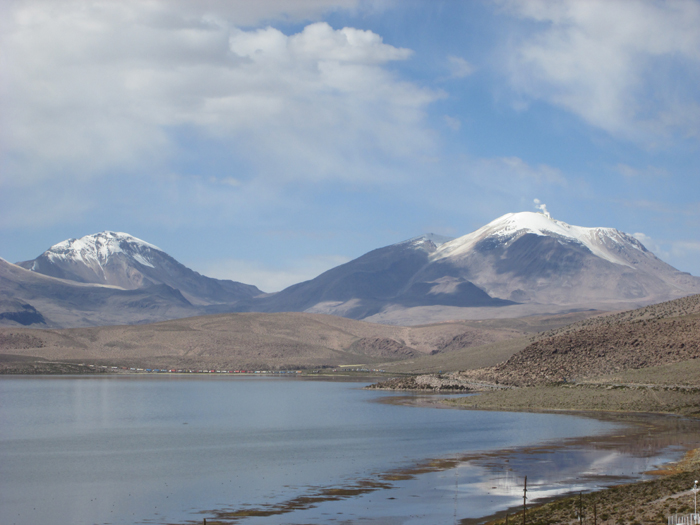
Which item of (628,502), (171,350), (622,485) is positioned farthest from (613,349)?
(171,350)

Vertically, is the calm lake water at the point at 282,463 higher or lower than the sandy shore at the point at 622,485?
lower

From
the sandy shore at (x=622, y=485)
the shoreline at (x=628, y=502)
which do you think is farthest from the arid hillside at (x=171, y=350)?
the shoreline at (x=628, y=502)

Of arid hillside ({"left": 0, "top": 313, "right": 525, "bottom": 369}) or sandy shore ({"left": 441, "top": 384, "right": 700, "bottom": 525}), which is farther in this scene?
arid hillside ({"left": 0, "top": 313, "right": 525, "bottom": 369})

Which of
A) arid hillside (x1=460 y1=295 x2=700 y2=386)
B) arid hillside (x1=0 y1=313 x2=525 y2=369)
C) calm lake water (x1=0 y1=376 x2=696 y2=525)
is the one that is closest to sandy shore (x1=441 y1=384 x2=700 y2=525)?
calm lake water (x1=0 y1=376 x2=696 y2=525)

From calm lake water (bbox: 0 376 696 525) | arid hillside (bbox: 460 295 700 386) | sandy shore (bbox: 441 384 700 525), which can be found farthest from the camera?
arid hillside (bbox: 460 295 700 386)

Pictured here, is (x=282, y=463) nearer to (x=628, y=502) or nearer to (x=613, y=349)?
(x=628, y=502)

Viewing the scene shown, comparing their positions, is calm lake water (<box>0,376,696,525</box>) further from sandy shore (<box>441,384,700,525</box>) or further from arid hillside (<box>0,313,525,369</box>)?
arid hillside (<box>0,313,525,369</box>)

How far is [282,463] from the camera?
44.1m

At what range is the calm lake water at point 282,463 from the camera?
32062mm

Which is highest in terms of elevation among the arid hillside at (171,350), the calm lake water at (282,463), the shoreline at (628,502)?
the arid hillside at (171,350)

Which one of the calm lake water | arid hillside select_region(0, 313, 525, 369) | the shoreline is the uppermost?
arid hillside select_region(0, 313, 525, 369)

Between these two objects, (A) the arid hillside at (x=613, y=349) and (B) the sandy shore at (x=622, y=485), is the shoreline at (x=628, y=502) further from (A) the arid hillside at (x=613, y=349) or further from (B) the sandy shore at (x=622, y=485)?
(A) the arid hillside at (x=613, y=349)

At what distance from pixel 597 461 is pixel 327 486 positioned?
1532 cm

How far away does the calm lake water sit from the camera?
32062 millimetres
